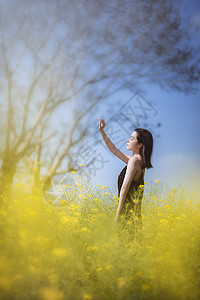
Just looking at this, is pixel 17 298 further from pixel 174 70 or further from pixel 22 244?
pixel 174 70

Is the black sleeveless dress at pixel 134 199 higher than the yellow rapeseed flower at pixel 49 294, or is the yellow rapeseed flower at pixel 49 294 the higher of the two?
the black sleeveless dress at pixel 134 199

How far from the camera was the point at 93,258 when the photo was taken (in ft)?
7.77

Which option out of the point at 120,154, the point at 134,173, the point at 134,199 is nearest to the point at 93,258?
the point at 134,199

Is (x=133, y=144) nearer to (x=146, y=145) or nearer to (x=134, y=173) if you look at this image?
(x=146, y=145)

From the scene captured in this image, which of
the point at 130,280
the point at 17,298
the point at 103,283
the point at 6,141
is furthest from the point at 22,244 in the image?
the point at 6,141

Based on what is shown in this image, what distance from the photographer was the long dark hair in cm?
286

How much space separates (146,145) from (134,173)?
407 mm

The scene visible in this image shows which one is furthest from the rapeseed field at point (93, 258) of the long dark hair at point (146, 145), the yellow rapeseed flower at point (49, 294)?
the long dark hair at point (146, 145)

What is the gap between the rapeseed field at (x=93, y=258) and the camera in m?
1.75

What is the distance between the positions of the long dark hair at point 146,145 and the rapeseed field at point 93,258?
2.07 ft

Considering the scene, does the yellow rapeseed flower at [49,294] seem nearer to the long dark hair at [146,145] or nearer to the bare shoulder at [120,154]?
the long dark hair at [146,145]

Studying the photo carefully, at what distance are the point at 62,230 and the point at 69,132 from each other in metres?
3.38

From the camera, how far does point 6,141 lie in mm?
4984

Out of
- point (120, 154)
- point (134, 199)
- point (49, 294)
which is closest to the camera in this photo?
point (49, 294)
